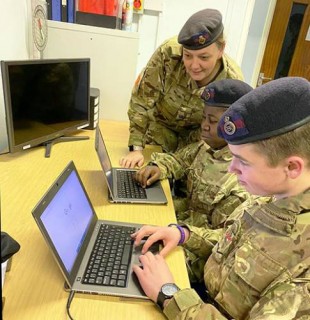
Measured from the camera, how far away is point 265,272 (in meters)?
0.72

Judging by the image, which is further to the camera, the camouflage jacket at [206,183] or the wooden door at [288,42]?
the wooden door at [288,42]

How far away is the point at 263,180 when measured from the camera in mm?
745

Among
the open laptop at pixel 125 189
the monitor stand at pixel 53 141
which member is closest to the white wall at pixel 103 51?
the monitor stand at pixel 53 141

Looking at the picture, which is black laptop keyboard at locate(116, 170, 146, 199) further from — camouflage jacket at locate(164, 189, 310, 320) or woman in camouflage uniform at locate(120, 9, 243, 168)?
camouflage jacket at locate(164, 189, 310, 320)

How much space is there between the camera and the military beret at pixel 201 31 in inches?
50.5

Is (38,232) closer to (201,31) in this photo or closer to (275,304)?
(275,304)

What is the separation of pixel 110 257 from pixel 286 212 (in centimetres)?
49

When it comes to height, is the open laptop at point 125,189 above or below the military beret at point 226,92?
below

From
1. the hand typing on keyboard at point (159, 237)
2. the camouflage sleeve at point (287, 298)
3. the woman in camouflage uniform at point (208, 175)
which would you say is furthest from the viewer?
the woman in camouflage uniform at point (208, 175)

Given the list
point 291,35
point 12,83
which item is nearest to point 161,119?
point 12,83

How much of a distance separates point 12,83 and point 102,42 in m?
0.82

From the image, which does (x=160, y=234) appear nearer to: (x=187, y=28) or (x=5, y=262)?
(x=5, y=262)

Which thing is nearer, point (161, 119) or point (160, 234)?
point (160, 234)

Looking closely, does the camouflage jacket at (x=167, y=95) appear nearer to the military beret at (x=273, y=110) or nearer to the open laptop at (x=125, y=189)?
the open laptop at (x=125, y=189)
